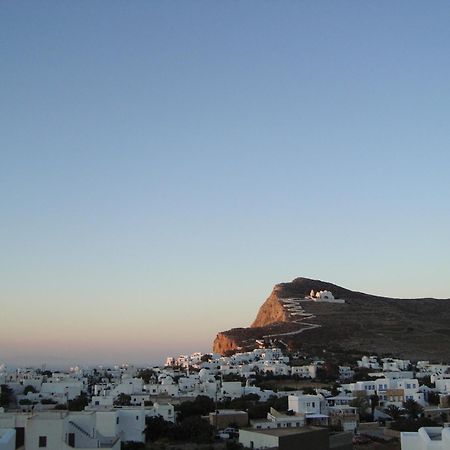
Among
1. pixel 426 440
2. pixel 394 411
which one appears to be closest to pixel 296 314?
pixel 394 411

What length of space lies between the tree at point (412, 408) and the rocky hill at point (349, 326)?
29.1m

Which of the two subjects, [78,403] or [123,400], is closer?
[78,403]

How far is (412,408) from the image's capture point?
4025 centimetres

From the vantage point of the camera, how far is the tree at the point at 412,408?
128 ft

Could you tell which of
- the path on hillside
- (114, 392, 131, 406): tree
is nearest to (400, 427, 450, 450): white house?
(114, 392, 131, 406): tree

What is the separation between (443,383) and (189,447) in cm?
2598

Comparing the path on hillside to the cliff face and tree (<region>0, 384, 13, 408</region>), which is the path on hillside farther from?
tree (<region>0, 384, 13, 408</region>)

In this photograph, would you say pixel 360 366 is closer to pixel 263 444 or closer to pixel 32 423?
pixel 263 444

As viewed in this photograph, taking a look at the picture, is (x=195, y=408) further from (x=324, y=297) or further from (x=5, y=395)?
(x=324, y=297)

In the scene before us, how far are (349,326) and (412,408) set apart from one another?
4480cm

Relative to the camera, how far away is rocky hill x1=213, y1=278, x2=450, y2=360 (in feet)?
249

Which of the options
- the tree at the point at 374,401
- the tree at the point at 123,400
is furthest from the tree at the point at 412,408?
the tree at the point at 123,400

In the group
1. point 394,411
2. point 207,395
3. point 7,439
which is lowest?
point 394,411

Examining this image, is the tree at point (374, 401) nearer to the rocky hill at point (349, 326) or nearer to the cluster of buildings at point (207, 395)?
the cluster of buildings at point (207, 395)
